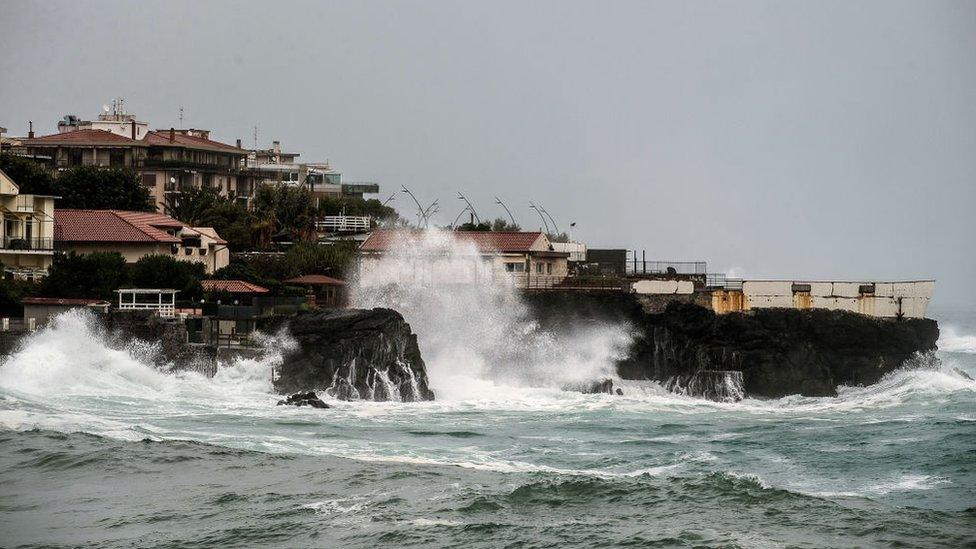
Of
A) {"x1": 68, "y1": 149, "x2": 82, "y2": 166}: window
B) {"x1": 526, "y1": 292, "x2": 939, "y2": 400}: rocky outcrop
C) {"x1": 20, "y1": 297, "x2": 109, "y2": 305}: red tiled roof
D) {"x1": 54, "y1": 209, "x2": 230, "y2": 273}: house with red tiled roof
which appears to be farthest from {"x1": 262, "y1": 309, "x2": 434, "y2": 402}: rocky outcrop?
{"x1": 68, "y1": 149, "x2": 82, "y2": 166}: window

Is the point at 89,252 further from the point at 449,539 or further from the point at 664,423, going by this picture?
the point at 449,539

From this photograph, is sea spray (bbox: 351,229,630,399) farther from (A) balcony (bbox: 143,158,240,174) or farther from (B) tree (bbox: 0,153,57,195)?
(A) balcony (bbox: 143,158,240,174)

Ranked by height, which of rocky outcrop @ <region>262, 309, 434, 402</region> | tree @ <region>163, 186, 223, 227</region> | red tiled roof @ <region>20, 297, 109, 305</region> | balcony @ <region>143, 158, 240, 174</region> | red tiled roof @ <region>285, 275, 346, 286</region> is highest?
balcony @ <region>143, 158, 240, 174</region>

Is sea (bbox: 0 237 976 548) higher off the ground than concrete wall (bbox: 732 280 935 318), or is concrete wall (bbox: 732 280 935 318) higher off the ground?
concrete wall (bbox: 732 280 935 318)

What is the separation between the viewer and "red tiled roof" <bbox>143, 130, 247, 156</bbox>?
11294 cm

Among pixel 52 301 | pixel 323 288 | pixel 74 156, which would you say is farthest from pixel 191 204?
pixel 52 301

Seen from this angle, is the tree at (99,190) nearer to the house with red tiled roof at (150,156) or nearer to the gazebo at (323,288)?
the house with red tiled roof at (150,156)

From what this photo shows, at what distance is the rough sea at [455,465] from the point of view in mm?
31672

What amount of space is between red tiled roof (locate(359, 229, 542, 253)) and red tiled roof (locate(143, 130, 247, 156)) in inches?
1567

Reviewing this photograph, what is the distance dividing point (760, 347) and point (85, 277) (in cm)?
2850

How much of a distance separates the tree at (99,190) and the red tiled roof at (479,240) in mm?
22478

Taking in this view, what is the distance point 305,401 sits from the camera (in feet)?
179

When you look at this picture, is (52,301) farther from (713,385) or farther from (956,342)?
(956,342)

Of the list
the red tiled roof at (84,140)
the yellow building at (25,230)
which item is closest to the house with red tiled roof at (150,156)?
the red tiled roof at (84,140)
